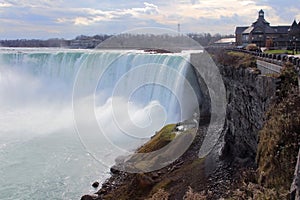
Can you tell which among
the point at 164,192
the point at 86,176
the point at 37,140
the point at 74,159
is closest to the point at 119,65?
the point at 37,140

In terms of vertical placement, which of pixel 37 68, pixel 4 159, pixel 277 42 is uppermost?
pixel 277 42

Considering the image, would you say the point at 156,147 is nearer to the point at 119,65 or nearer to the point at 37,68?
the point at 119,65

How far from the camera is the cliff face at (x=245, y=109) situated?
12.1 metres

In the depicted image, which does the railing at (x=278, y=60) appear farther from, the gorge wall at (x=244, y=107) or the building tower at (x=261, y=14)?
the building tower at (x=261, y=14)

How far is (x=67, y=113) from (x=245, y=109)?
69.7 ft

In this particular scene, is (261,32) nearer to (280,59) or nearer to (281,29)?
(281,29)

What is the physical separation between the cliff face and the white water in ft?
20.3

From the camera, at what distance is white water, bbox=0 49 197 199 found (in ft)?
58.2

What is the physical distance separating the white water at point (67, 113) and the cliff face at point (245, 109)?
6.20 metres

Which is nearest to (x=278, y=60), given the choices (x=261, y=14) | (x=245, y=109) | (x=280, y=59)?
(x=280, y=59)

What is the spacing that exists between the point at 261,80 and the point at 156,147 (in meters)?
8.53

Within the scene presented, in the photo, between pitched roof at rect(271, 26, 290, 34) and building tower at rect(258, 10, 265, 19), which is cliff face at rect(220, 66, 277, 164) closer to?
pitched roof at rect(271, 26, 290, 34)

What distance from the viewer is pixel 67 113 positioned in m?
33.1

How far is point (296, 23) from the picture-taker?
3522cm
